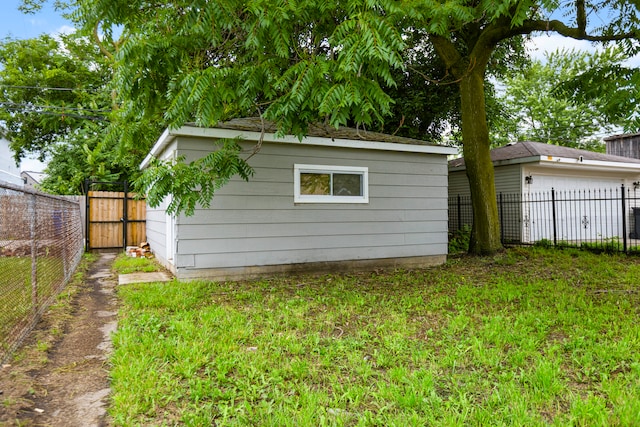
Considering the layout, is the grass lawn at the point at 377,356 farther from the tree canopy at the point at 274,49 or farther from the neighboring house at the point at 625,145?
the neighboring house at the point at 625,145

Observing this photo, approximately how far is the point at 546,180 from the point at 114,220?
474 inches

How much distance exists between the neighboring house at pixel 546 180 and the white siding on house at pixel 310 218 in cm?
427

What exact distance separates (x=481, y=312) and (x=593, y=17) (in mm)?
5571

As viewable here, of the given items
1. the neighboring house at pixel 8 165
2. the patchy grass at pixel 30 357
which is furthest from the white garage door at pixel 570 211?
the neighboring house at pixel 8 165

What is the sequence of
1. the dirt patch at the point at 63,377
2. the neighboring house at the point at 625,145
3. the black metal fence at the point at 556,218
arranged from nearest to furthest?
the dirt patch at the point at 63,377 < the black metal fence at the point at 556,218 < the neighboring house at the point at 625,145

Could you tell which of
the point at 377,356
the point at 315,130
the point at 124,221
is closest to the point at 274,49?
the point at 315,130

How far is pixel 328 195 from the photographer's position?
6715 mm

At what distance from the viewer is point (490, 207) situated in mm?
7969

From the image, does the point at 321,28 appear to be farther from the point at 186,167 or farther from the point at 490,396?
the point at 490,396

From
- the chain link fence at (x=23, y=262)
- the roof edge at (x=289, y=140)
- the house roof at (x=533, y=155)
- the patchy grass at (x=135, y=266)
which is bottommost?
the patchy grass at (x=135, y=266)

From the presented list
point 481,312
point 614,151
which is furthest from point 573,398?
point 614,151

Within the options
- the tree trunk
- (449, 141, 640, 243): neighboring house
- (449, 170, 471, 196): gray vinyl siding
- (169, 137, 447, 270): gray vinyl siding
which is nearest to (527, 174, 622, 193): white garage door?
(449, 141, 640, 243): neighboring house

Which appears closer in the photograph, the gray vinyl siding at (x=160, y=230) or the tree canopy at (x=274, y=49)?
the tree canopy at (x=274, y=49)

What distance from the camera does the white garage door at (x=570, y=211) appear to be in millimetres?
10820
